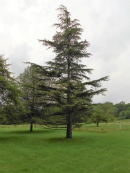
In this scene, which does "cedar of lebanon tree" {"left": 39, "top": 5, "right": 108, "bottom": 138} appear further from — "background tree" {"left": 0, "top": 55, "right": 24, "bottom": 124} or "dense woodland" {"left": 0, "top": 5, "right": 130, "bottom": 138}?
"background tree" {"left": 0, "top": 55, "right": 24, "bottom": 124}

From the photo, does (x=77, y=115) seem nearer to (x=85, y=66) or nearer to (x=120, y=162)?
(x=85, y=66)

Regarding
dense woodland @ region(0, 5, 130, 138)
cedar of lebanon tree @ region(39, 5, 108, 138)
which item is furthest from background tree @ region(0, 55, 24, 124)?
cedar of lebanon tree @ region(39, 5, 108, 138)

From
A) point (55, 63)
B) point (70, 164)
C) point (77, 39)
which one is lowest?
point (70, 164)

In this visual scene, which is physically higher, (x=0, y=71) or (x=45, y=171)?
(x=0, y=71)

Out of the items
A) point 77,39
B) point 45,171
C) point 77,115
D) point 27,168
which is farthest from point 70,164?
point 77,39

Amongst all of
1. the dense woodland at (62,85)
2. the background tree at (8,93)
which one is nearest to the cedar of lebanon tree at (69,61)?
the dense woodland at (62,85)

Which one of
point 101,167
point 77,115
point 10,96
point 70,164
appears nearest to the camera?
point 101,167

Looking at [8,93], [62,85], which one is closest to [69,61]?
[62,85]

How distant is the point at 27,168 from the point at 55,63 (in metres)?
11.7

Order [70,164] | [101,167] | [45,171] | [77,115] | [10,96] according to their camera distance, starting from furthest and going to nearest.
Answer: [77,115] < [10,96] < [70,164] < [101,167] < [45,171]

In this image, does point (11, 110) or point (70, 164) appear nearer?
point (70, 164)

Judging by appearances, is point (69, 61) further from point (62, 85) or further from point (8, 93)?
point (8, 93)

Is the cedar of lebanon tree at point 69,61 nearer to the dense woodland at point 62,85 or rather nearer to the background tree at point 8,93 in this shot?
the dense woodland at point 62,85

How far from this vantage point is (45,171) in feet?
19.9
